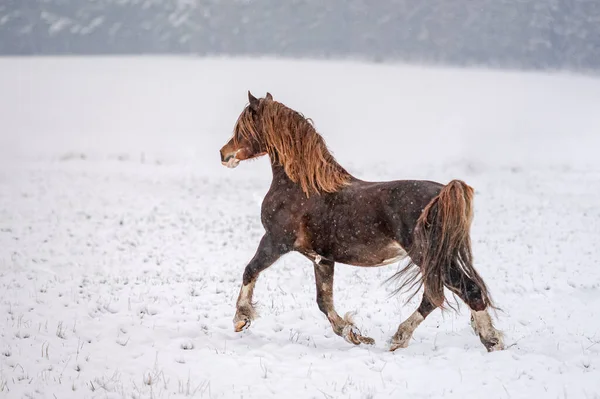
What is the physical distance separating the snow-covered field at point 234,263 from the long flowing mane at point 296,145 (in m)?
2.10

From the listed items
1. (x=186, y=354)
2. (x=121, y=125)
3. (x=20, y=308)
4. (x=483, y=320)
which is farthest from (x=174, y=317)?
(x=121, y=125)

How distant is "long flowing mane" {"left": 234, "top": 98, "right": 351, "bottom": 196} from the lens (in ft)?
→ 23.7

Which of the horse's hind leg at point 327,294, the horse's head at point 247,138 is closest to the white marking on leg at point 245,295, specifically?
the horse's hind leg at point 327,294

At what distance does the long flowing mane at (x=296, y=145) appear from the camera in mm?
7214

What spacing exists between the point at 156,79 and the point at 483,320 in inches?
1663

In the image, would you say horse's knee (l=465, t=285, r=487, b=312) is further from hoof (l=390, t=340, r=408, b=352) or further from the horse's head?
the horse's head

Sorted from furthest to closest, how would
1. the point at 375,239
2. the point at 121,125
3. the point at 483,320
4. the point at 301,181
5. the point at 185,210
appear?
the point at 121,125 → the point at 185,210 → the point at 301,181 → the point at 375,239 → the point at 483,320

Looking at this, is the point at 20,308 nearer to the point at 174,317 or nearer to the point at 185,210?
the point at 174,317

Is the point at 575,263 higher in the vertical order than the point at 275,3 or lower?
lower

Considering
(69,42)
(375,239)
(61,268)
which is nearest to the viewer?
(375,239)

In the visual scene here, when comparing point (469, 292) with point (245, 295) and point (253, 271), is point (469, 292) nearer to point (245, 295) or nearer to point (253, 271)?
point (253, 271)

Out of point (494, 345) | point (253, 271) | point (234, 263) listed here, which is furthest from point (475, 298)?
point (234, 263)

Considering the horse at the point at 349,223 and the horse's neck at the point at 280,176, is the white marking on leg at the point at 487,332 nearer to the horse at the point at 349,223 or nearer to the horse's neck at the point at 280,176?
the horse at the point at 349,223

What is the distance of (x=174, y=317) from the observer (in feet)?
27.8
